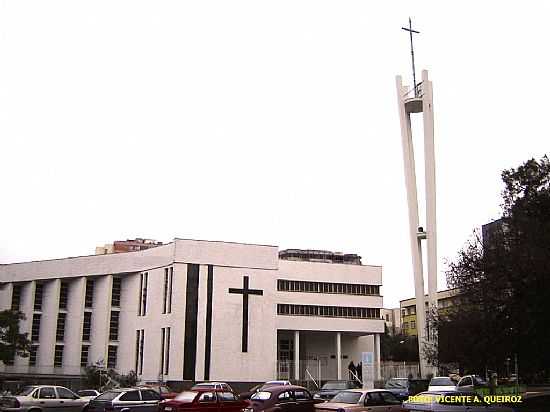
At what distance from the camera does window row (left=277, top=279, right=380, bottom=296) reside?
57500mm

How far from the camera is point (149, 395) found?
2559cm

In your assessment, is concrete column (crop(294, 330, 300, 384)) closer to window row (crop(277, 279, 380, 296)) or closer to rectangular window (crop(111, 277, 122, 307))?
window row (crop(277, 279, 380, 296))

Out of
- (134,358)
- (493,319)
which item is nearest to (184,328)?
(134,358)

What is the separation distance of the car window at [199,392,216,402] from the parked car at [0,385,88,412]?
704 centimetres

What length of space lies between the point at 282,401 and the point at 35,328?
42.6 metres

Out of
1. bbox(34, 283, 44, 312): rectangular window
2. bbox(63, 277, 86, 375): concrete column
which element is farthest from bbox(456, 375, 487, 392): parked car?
bbox(34, 283, 44, 312): rectangular window

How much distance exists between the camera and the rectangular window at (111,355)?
5612cm

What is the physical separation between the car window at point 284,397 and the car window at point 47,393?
36.7ft

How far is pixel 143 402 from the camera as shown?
983 inches

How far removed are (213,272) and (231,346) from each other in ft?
19.8

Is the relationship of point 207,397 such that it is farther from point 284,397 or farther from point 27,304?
point 27,304

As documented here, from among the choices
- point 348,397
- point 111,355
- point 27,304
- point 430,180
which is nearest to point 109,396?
point 348,397

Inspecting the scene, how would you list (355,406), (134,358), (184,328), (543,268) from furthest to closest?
1. (134,358)
2. (184,328)
3. (543,268)
4. (355,406)

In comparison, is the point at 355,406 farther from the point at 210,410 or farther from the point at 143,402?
the point at 143,402
